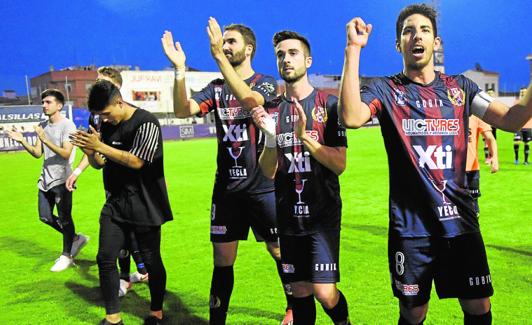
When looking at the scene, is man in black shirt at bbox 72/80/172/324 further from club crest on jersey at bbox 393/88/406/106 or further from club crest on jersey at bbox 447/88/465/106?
club crest on jersey at bbox 447/88/465/106

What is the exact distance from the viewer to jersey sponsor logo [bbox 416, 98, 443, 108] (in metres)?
3.03

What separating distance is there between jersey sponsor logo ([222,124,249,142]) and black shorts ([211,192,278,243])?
526mm

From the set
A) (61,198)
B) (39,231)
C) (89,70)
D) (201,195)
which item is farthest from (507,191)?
(89,70)

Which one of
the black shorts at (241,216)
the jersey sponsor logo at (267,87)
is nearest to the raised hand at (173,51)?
the jersey sponsor logo at (267,87)

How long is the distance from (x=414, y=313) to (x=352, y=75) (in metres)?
1.61

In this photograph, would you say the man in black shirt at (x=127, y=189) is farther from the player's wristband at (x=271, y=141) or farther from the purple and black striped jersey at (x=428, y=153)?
the purple and black striped jersey at (x=428, y=153)

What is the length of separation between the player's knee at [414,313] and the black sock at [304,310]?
82cm

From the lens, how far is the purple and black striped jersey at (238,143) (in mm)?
4387

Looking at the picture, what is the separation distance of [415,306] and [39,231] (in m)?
8.82

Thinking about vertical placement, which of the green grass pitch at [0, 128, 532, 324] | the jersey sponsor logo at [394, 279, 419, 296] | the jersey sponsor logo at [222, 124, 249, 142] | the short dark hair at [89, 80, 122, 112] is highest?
the short dark hair at [89, 80, 122, 112]

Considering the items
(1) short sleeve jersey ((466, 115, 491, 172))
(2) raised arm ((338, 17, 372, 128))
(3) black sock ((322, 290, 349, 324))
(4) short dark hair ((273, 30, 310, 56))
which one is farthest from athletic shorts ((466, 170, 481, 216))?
(2) raised arm ((338, 17, 372, 128))

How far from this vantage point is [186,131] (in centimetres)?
4366

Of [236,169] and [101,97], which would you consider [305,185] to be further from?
[101,97]

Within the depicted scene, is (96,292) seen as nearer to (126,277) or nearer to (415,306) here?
(126,277)
